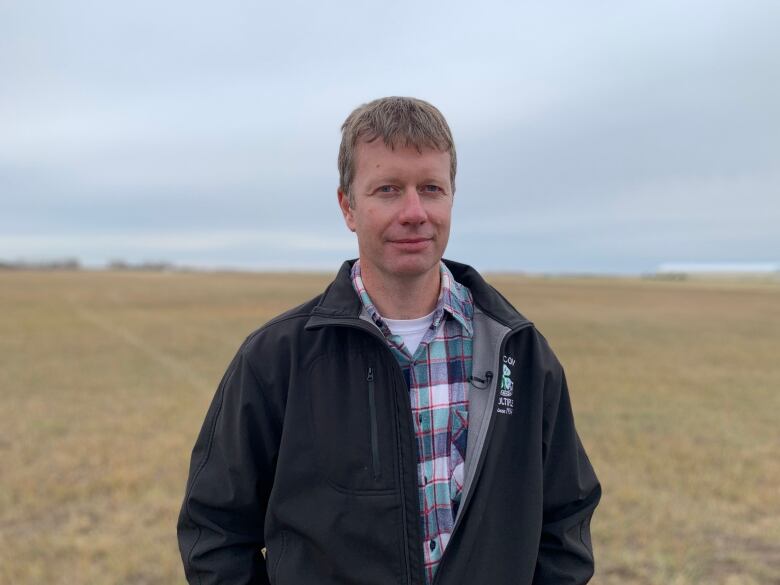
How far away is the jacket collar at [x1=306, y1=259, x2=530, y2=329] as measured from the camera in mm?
2135

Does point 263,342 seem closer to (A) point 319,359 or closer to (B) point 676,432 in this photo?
(A) point 319,359

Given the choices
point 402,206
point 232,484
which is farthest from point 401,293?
point 232,484

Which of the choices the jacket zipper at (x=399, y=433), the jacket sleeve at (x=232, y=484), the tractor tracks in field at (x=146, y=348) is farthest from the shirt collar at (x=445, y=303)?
the tractor tracks in field at (x=146, y=348)

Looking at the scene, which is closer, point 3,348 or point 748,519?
point 748,519

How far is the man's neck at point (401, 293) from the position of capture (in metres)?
2.18

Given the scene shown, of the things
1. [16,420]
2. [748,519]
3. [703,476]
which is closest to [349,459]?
[748,519]

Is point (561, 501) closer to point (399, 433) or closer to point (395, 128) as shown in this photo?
point (399, 433)

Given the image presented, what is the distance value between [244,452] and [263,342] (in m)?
0.36

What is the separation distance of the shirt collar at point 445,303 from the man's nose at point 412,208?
327 millimetres

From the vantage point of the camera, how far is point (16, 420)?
10.5 m

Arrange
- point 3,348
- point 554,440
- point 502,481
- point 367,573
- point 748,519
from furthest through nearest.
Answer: point 3,348, point 748,519, point 554,440, point 502,481, point 367,573

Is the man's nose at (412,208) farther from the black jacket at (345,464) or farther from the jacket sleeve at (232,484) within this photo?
the jacket sleeve at (232,484)

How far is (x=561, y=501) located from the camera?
2.32m

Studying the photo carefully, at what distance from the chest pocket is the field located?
379 cm
